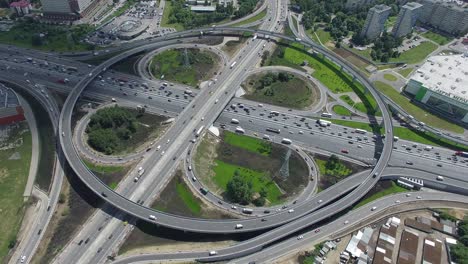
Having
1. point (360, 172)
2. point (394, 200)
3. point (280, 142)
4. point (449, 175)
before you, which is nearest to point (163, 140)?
point (280, 142)

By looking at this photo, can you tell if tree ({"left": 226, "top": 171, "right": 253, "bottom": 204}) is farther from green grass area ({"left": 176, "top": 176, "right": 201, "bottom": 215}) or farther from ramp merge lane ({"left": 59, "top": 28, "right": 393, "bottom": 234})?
green grass area ({"left": 176, "top": 176, "right": 201, "bottom": 215})

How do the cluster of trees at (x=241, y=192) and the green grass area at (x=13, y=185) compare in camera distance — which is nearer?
the green grass area at (x=13, y=185)

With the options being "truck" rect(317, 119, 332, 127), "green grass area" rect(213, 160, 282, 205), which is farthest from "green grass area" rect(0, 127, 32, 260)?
"truck" rect(317, 119, 332, 127)

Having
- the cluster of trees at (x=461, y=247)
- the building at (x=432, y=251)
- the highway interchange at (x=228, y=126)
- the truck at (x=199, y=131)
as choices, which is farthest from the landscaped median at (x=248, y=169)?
the cluster of trees at (x=461, y=247)

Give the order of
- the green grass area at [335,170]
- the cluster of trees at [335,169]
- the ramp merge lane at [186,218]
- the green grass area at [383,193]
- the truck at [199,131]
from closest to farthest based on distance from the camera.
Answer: the ramp merge lane at [186,218] < the green grass area at [383,193] < the cluster of trees at [335,169] < the green grass area at [335,170] < the truck at [199,131]

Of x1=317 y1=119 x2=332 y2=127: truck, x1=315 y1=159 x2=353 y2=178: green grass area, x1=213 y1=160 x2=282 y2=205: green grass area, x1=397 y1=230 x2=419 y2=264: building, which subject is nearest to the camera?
x1=397 y1=230 x2=419 y2=264: building

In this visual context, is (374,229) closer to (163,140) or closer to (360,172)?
(360,172)

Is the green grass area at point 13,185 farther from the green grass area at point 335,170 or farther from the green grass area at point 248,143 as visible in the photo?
the green grass area at point 335,170
